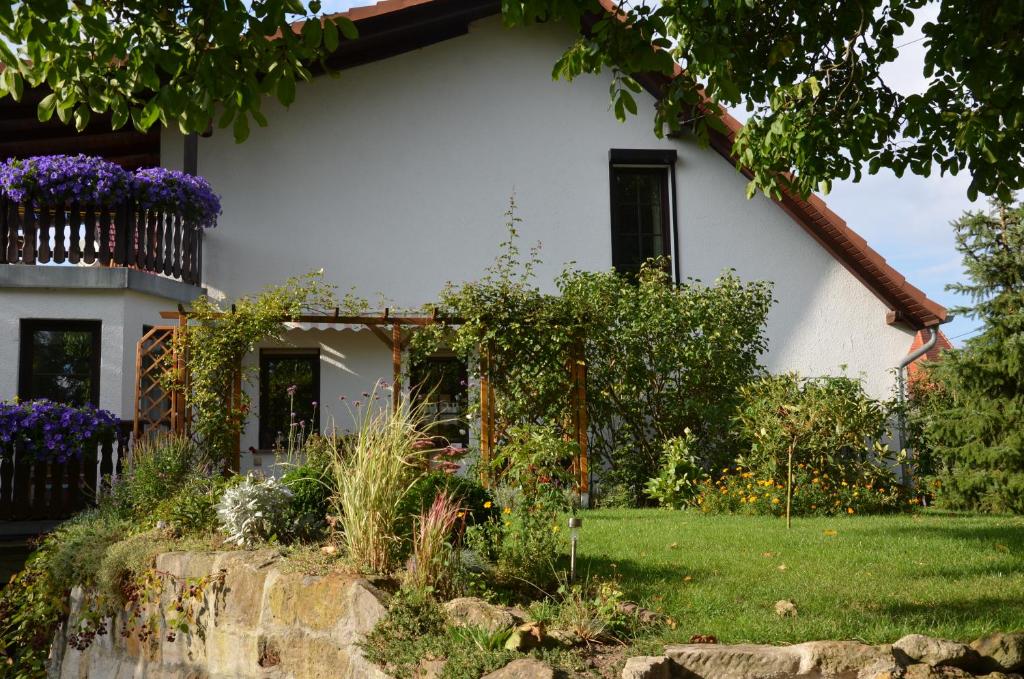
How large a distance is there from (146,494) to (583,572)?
498 cm

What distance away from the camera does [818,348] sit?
1584 centimetres

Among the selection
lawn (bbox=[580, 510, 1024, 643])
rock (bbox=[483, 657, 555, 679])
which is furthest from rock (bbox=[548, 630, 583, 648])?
lawn (bbox=[580, 510, 1024, 643])

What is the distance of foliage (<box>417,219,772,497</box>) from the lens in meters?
12.9

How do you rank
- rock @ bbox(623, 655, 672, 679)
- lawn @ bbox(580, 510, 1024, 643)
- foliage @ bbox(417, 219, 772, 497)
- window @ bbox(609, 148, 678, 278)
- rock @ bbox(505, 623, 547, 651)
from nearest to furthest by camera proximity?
rock @ bbox(623, 655, 672, 679), rock @ bbox(505, 623, 547, 651), lawn @ bbox(580, 510, 1024, 643), foliage @ bbox(417, 219, 772, 497), window @ bbox(609, 148, 678, 278)

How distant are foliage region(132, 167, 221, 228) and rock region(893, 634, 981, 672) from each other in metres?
10.7

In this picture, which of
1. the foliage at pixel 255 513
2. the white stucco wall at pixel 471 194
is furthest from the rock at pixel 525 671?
the white stucco wall at pixel 471 194

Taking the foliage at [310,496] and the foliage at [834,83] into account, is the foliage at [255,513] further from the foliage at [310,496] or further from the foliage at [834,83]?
the foliage at [834,83]

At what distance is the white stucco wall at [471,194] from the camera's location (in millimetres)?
15023

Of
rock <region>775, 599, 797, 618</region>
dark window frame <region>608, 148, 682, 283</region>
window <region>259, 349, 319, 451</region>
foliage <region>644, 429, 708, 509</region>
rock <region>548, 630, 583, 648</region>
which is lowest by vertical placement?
rock <region>548, 630, 583, 648</region>

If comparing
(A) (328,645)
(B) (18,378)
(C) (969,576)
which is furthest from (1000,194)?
(B) (18,378)

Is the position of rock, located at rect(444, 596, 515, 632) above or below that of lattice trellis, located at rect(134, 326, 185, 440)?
below

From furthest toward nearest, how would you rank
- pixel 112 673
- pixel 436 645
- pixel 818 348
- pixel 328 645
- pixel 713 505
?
pixel 818 348 < pixel 713 505 < pixel 112 673 < pixel 328 645 < pixel 436 645

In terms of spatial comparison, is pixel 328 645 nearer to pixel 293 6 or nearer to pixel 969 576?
pixel 293 6

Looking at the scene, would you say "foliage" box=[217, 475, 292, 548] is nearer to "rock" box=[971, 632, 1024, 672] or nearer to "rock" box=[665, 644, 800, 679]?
"rock" box=[665, 644, 800, 679]
